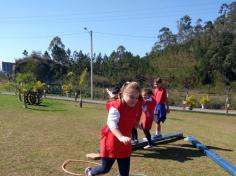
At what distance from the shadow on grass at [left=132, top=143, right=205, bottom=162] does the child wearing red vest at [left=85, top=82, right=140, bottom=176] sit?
12.0 ft

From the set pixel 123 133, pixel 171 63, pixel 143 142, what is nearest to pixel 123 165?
pixel 123 133

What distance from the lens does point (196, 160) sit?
9.59 metres

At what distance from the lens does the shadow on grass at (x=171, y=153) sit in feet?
32.2

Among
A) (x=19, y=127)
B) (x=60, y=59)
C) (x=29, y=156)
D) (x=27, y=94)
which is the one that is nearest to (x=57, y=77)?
(x=60, y=59)

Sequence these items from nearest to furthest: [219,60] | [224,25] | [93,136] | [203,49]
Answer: [93,136] < [219,60] < [203,49] < [224,25]

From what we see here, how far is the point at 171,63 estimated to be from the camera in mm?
78750

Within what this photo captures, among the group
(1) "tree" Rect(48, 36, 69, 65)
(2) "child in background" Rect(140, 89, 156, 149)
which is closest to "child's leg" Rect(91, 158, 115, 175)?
(2) "child in background" Rect(140, 89, 156, 149)

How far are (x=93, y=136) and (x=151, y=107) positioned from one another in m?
2.68

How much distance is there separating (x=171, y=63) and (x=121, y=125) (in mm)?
73461

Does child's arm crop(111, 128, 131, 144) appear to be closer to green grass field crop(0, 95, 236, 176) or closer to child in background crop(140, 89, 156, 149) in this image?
green grass field crop(0, 95, 236, 176)

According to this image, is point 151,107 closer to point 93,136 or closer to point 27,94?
point 93,136

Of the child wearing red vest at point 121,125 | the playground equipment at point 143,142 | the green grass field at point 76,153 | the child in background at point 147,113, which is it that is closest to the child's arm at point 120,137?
the child wearing red vest at point 121,125

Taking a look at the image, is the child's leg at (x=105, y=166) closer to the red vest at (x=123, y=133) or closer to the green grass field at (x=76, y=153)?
the red vest at (x=123, y=133)

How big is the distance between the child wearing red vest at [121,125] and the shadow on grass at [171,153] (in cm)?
365
